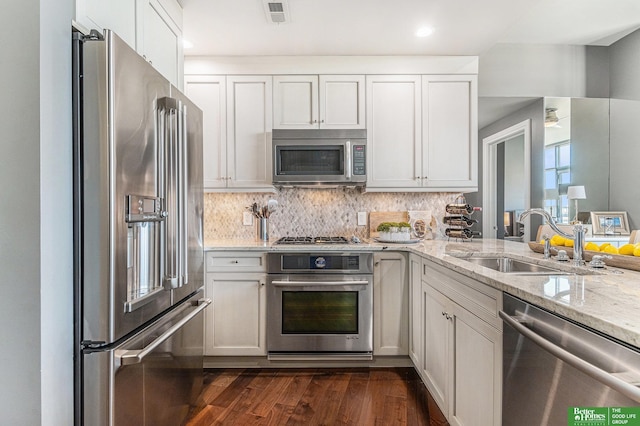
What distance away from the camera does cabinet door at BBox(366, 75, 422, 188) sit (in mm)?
2898

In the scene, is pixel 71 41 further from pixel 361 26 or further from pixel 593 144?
pixel 593 144

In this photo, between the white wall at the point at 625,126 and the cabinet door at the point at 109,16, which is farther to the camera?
the white wall at the point at 625,126

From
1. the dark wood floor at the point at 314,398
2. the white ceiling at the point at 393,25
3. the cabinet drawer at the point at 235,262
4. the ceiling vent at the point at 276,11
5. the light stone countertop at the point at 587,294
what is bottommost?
the dark wood floor at the point at 314,398

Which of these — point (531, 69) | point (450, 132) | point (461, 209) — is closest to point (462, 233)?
point (461, 209)

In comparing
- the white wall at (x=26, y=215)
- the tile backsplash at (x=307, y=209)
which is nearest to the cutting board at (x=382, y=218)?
the tile backsplash at (x=307, y=209)

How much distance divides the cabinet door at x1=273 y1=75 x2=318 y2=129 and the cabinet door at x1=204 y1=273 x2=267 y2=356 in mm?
1324

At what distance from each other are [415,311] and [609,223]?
7.75ft

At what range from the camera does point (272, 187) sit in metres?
2.90

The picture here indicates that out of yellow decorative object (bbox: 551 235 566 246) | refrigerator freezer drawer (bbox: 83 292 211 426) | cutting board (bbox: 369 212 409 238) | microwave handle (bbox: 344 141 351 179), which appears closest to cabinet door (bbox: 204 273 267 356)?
refrigerator freezer drawer (bbox: 83 292 211 426)

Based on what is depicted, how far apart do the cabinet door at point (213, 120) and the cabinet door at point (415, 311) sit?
1.71 metres

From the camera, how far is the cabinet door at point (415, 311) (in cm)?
230

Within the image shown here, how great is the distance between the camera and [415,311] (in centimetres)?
242

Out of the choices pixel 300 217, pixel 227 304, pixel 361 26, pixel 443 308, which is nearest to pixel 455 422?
pixel 443 308

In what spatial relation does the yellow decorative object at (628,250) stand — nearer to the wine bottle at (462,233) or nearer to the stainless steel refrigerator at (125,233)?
the wine bottle at (462,233)
